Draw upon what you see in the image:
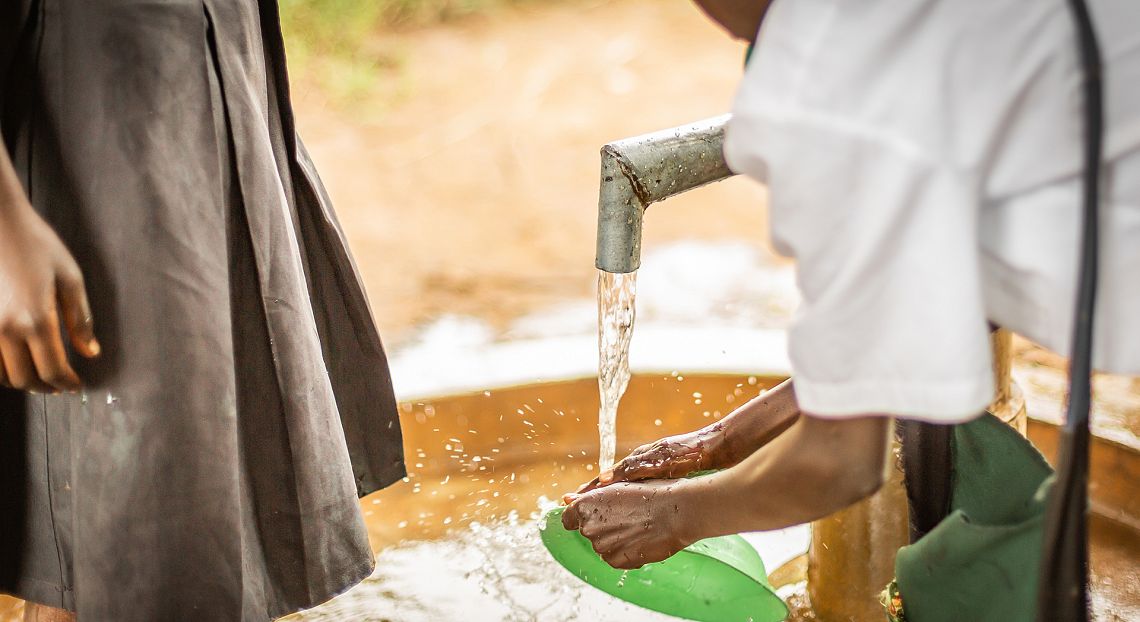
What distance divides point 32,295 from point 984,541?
2.96ft

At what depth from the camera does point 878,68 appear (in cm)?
65

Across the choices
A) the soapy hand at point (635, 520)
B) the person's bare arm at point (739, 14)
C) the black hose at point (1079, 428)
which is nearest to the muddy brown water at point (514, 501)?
the soapy hand at point (635, 520)

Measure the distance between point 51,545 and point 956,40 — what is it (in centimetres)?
108

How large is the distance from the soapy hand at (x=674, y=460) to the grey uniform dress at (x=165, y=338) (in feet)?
1.20

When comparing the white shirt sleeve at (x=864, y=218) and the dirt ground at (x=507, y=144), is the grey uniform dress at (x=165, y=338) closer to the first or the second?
the white shirt sleeve at (x=864, y=218)

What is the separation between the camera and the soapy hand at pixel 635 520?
98cm

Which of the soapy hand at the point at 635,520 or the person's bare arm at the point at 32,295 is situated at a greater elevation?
the person's bare arm at the point at 32,295

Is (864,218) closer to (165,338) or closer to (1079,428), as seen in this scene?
(1079,428)

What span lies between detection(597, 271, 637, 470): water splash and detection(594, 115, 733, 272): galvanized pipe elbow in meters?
0.16

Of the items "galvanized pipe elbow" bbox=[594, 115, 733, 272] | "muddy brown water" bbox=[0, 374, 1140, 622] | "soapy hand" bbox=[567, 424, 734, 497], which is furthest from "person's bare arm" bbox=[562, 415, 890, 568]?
"muddy brown water" bbox=[0, 374, 1140, 622]

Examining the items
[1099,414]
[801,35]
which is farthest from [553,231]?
[801,35]

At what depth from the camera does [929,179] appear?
0.64 metres

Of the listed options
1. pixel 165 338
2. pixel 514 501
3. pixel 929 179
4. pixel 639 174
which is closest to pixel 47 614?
pixel 165 338

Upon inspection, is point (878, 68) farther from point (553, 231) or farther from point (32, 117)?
point (553, 231)
